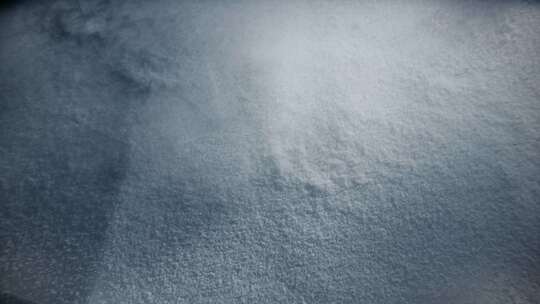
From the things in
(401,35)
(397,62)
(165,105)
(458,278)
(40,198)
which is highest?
(401,35)

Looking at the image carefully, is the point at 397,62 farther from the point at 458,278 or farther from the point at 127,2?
the point at 127,2

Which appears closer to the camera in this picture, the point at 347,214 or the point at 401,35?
the point at 347,214

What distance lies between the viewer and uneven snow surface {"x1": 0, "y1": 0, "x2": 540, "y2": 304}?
9.02ft

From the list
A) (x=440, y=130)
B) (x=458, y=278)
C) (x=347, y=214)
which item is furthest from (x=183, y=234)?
(x=440, y=130)

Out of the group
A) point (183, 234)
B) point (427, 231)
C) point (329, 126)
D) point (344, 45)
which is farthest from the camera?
point (344, 45)

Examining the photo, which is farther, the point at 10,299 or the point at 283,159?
the point at 283,159

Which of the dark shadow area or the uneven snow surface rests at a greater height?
the uneven snow surface

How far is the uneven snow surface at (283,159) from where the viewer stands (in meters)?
2.75

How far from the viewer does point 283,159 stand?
11.3ft

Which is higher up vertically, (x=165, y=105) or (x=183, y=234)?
(x=165, y=105)

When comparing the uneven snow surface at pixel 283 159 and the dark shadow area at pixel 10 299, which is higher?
the uneven snow surface at pixel 283 159

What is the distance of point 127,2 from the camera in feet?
18.6

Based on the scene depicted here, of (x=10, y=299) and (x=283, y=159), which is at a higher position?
(x=283, y=159)

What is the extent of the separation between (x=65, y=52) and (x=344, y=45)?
Answer: 4528 mm
